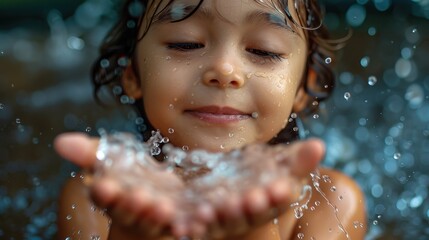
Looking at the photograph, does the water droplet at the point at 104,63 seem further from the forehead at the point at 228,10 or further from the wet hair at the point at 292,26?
the forehead at the point at 228,10

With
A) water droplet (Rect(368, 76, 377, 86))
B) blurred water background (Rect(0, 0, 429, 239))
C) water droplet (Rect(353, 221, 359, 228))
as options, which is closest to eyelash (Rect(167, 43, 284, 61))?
water droplet (Rect(353, 221, 359, 228))

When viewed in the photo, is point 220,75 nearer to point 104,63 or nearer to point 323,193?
point 323,193

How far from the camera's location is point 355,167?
3.11 metres

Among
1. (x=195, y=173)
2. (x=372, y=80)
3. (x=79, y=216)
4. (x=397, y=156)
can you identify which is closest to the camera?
(x=195, y=173)

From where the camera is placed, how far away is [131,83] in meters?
2.22

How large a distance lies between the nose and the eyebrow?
0.44 feet

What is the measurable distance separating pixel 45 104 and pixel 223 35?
1936mm

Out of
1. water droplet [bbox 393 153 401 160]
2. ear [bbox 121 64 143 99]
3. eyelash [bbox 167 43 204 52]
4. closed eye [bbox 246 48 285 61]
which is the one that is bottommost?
water droplet [bbox 393 153 401 160]

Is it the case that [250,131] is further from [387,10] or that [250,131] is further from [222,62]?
[387,10]

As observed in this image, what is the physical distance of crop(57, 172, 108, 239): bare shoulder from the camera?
6.48ft

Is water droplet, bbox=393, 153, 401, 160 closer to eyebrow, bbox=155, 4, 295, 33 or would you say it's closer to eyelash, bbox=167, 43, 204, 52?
eyebrow, bbox=155, 4, 295, 33

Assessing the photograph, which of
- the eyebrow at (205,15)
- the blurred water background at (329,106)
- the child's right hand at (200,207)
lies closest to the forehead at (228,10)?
the eyebrow at (205,15)

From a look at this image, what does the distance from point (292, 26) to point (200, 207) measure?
0.94m

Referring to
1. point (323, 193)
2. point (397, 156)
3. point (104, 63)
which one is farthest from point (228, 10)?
point (397, 156)
